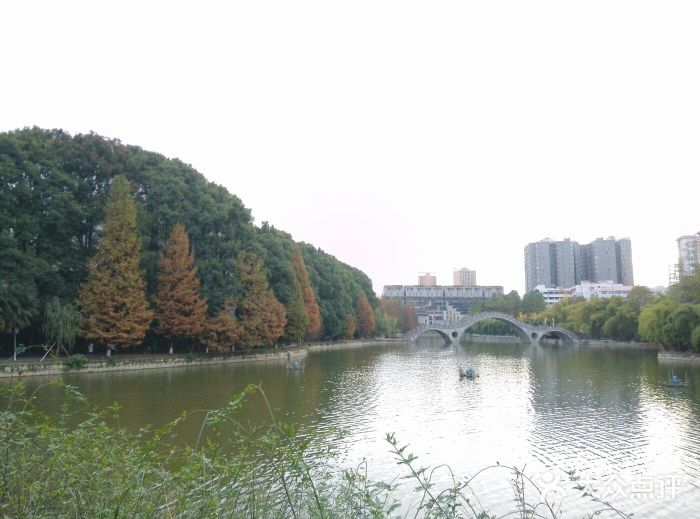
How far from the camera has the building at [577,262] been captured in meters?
154

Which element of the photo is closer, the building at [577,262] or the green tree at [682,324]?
the green tree at [682,324]

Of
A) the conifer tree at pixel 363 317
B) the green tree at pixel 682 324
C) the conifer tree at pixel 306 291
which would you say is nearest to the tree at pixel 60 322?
the conifer tree at pixel 306 291

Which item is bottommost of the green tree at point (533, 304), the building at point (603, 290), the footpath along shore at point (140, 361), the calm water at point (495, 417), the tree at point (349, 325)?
the calm water at point (495, 417)

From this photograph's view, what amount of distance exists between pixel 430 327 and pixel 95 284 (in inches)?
2338

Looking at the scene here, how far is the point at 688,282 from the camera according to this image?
152 ft

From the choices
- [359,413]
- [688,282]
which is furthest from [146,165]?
[688,282]

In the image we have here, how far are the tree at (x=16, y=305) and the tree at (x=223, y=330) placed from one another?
10.5 metres

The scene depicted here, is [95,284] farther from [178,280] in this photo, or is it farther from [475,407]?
[475,407]

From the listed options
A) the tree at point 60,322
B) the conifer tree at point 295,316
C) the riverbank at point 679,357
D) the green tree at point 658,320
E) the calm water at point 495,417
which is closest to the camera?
the calm water at point 495,417

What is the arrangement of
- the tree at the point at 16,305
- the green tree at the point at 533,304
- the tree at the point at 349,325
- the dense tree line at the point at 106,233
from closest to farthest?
1. the tree at the point at 16,305
2. the dense tree line at the point at 106,233
3. the tree at the point at 349,325
4. the green tree at the point at 533,304

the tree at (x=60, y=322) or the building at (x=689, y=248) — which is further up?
the building at (x=689, y=248)

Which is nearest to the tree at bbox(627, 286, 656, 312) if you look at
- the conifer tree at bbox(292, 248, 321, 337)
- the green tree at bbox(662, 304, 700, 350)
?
the green tree at bbox(662, 304, 700, 350)

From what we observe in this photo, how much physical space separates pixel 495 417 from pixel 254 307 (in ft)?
72.5

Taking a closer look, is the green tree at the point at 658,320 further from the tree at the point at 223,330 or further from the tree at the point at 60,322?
the tree at the point at 60,322
